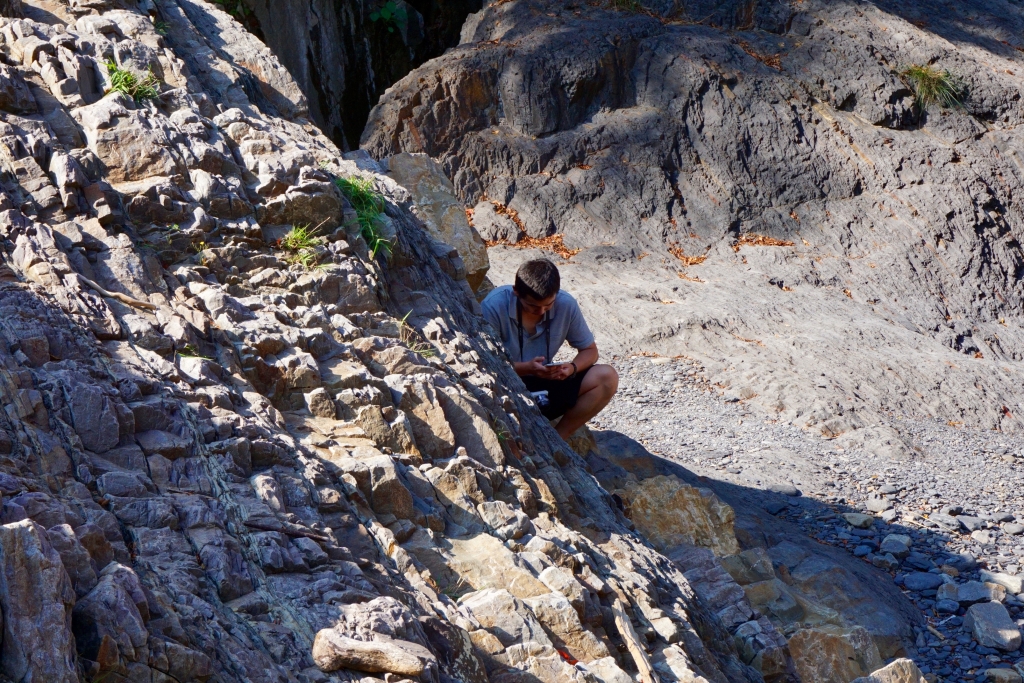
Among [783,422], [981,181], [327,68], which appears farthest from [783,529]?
[327,68]

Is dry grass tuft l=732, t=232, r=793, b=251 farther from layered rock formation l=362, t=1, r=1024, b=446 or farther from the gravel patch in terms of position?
the gravel patch

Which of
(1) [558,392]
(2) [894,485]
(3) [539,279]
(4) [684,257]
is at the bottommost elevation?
(2) [894,485]

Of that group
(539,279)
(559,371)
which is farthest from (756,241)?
(539,279)

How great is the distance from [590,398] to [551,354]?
1.16ft

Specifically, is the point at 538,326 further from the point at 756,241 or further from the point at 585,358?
the point at 756,241

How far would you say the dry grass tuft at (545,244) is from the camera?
33.6 ft

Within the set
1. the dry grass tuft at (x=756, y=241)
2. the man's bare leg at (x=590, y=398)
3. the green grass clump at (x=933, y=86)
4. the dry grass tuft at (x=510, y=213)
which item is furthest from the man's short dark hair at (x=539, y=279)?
the green grass clump at (x=933, y=86)

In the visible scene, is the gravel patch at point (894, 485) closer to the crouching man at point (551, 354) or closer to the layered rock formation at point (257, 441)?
the layered rock formation at point (257, 441)

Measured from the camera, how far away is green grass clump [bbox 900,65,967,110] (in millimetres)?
11328

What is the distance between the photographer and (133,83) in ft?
14.0

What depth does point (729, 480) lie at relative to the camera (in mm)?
6797

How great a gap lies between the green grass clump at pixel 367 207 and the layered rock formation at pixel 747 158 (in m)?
4.85

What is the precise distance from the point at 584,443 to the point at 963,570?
8.75 feet

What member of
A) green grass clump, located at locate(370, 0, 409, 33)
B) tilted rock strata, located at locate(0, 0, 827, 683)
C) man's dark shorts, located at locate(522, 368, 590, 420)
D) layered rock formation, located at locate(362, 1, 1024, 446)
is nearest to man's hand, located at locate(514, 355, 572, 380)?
man's dark shorts, located at locate(522, 368, 590, 420)
